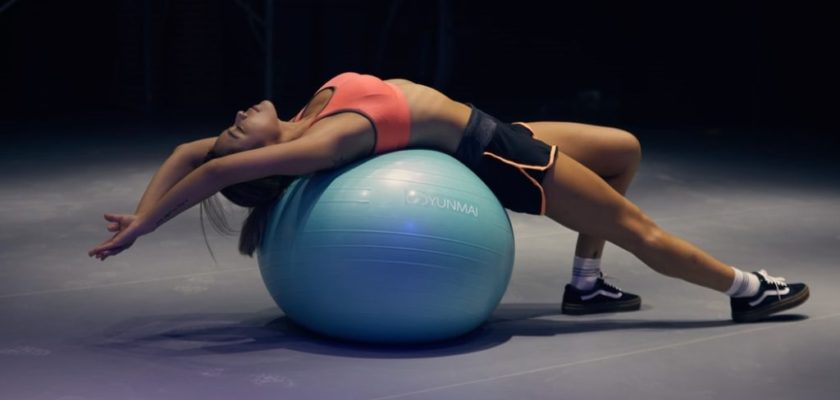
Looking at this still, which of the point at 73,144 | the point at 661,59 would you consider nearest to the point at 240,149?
the point at 73,144

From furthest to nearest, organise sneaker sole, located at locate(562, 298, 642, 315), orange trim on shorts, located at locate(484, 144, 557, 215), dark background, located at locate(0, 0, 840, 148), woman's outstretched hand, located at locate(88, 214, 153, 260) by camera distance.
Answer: dark background, located at locate(0, 0, 840, 148)
sneaker sole, located at locate(562, 298, 642, 315)
orange trim on shorts, located at locate(484, 144, 557, 215)
woman's outstretched hand, located at locate(88, 214, 153, 260)

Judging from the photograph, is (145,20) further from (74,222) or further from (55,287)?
(55,287)

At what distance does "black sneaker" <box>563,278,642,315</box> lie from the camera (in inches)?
162

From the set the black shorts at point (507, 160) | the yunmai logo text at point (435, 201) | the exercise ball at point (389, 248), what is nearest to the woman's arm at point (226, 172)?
the exercise ball at point (389, 248)

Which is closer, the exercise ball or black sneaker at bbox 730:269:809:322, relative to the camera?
the exercise ball

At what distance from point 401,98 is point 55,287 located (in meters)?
1.61

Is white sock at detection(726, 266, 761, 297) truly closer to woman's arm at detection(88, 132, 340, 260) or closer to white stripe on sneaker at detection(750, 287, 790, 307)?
white stripe on sneaker at detection(750, 287, 790, 307)

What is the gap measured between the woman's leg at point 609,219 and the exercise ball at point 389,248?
0.24 m

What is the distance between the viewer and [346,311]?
3488mm

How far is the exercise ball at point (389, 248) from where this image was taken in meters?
3.42

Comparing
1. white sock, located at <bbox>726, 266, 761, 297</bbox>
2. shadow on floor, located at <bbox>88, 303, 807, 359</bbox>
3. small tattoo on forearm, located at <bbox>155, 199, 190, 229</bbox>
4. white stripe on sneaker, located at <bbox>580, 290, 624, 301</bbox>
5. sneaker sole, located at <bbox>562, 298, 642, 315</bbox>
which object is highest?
small tattoo on forearm, located at <bbox>155, 199, 190, 229</bbox>

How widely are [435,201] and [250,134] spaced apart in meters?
0.58

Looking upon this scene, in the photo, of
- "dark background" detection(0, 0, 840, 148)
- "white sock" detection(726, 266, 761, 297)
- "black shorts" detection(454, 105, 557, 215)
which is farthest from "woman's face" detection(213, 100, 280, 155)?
"dark background" detection(0, 0, 840, 148)

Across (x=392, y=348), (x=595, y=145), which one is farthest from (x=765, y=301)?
(x=392, y=348)
